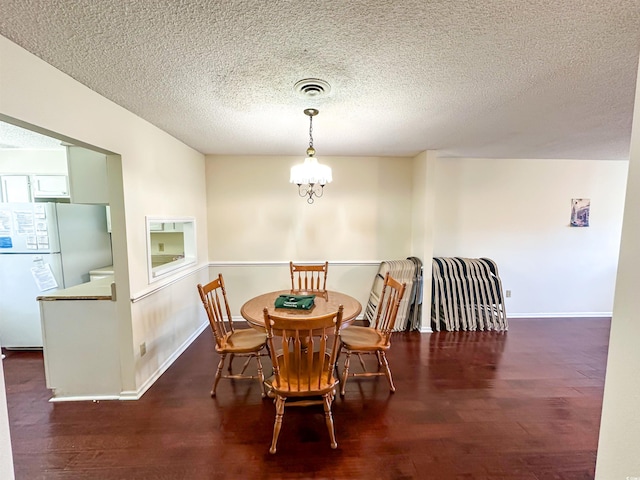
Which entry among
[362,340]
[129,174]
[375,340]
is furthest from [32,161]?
[375,340]

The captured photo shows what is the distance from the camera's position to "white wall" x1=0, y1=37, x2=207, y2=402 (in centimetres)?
138

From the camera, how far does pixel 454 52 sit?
1.37 meters

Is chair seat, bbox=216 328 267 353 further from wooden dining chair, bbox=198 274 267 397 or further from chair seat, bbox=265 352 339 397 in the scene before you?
chair seat, bbox=265 352 339 397

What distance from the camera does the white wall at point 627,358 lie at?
2.81 ft

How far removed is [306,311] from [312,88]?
1.62 m

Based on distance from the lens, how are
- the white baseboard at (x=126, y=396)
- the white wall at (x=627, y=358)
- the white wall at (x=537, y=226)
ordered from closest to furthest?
the white wall at (x=627, y=358), the white baseboard at (x=126, y=396), the white wall at (x=537, y=226)

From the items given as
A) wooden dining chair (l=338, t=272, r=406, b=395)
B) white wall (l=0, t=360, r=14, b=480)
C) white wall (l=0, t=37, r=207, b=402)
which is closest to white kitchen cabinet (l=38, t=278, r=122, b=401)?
white wall (l=0, t=37, r=207, b=402)

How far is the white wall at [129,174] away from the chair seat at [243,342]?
29.0 inches

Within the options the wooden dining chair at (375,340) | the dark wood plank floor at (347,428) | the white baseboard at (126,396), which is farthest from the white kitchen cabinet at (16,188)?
the wooden dining chair at (375,340)

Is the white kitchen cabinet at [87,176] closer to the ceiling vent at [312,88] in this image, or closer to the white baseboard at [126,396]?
the white baseboard at [126,396]

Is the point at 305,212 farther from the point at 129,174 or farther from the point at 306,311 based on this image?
the point at 129,174

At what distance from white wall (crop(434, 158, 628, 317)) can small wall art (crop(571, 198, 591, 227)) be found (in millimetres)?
73

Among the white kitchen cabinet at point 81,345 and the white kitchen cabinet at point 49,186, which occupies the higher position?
the white kitchen cabinet at point 49,186

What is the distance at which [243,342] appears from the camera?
91.0 inches
